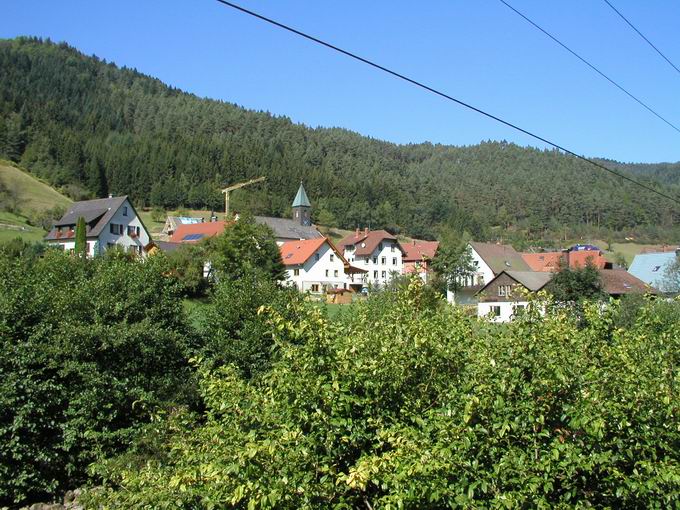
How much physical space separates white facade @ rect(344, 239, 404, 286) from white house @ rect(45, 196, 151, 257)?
31.1m

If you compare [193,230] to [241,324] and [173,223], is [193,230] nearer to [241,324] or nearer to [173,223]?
[173,223]

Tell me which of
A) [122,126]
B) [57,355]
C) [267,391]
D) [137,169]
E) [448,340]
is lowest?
[57,355]

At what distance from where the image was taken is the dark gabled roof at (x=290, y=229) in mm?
106094

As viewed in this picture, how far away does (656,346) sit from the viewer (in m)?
9.56

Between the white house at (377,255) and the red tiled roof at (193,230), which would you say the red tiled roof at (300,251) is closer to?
the white house at (377,255)

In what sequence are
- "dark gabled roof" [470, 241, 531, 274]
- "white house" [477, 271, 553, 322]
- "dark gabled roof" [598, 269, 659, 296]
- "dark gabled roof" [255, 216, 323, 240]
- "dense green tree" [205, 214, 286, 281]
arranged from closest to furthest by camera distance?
"dark gabled roof" [598, 269, 659, 296]
"dense green tree" [205, 214, 286, 281]
"white house" [477, 271, 553, 322]
"dark gabled roof" [470, 241, 531, 274]
"dark gabled roof" [255, 216, 323, 240]

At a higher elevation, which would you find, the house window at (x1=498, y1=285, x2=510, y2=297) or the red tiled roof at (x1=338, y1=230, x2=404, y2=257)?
the red tiled roof at (x1=338, y1=230, x2=404, y2=257)

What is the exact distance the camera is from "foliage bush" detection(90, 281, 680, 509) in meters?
6.71

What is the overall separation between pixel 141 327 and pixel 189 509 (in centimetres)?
1434

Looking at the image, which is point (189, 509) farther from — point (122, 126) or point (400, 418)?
point (122, 126)

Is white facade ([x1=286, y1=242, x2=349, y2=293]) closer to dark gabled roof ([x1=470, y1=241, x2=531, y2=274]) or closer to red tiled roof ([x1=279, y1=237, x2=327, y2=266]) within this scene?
red tiled roof ([x1=279, y1=237, x2=327, y2=266])

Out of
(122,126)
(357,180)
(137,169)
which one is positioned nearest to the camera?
(137,169)

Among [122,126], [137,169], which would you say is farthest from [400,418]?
[122,126]

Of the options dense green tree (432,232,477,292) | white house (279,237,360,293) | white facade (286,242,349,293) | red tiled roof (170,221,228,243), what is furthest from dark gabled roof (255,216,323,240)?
dense green tree (432,232,477,292)
